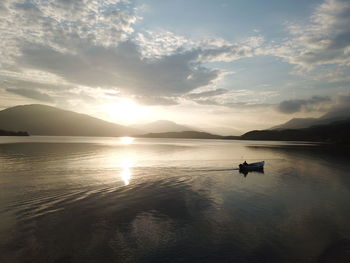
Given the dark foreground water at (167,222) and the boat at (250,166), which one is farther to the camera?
the boat at (250,166)

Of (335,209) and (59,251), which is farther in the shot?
(335,209)

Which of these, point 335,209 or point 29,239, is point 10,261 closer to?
point 29,239

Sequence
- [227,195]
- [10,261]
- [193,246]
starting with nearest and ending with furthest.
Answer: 1. [10,261]
2. [193,246]
3. [227,195]

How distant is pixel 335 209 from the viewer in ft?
100

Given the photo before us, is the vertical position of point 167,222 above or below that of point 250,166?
below

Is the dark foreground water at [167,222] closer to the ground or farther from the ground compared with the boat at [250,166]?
closer to the ground

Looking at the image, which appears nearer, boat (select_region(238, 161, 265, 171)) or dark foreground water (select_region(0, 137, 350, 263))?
dark foreground water (select_region(0, 137, 350, 263))

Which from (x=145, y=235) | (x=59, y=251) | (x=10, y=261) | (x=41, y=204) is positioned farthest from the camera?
(x=41, y=204)

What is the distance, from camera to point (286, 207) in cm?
3094

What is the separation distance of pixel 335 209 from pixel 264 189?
41.1ft

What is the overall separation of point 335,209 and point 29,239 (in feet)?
123

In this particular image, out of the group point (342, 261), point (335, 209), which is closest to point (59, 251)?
point (342, 261)

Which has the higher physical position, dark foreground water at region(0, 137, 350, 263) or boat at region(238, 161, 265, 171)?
boat at region(238, 161, 265, 171)

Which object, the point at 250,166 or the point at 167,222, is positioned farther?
the point at 250,166
